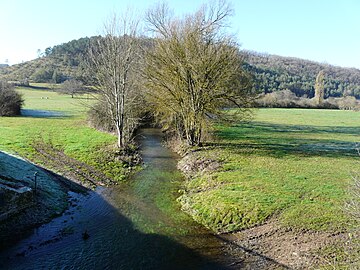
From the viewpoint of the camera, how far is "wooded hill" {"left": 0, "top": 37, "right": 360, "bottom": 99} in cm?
12825

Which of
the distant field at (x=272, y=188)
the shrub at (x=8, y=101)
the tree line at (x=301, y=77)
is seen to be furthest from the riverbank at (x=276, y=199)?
the tree line at (x=301, y=77)

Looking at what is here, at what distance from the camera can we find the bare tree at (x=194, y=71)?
25.2m

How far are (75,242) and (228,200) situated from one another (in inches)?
300

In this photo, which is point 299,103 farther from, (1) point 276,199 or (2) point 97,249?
(2) point 97,249

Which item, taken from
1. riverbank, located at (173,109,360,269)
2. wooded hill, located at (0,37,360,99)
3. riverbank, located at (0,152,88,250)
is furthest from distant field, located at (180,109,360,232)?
wooded hill, located at (0,37,360,99)

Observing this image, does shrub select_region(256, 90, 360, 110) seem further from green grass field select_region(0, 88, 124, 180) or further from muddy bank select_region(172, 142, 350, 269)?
Result: muddy bank select_region(172, 142, 350, 269)

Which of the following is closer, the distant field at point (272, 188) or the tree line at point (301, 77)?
the distant field at point (272, 188)

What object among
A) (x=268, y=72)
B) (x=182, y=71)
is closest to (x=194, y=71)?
(x=182, y=71)

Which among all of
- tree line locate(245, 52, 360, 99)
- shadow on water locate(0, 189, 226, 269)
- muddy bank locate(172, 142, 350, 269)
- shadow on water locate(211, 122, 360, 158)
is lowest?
shadow on water locate(0, 189, 226, 269)

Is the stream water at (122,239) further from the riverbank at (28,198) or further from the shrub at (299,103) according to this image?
the shrub at (299,103)

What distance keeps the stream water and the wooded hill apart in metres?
102

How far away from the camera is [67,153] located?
25.1m

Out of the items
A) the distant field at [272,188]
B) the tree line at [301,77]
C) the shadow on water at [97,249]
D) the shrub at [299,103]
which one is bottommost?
the shadow on water at [97,249]

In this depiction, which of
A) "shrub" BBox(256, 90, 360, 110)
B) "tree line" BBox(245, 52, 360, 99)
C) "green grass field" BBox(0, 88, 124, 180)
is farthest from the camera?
"tree line" BBox(245, 52, 360, 99)
